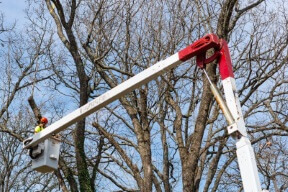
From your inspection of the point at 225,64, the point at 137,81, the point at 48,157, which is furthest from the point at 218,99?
the point at 48,157

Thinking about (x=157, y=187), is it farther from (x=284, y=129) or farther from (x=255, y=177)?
(x=255, y=177)

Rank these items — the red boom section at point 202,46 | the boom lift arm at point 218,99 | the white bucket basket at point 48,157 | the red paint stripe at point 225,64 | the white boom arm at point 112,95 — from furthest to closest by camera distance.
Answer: the white bucket basket at point 48,157
the white boom arm at point 112,95
the red boom section at point 202,46
the red paint stripe at point 225,64
the boom lift arm at point 218,99

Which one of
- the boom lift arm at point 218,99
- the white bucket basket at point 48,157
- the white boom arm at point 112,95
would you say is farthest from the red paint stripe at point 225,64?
the white bucket basket at point 48,157

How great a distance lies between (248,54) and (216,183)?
3.03 metres

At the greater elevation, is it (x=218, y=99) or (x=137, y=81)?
(x=137, y=81)

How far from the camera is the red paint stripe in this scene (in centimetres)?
362

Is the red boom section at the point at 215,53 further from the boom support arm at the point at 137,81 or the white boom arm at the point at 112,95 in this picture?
the white boom arm at the point at 112,95

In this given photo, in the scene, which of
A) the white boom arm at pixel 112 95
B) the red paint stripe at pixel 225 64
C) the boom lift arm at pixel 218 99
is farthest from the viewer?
the white boom arm at pixel 112 95

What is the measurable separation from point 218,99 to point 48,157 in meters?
2.26

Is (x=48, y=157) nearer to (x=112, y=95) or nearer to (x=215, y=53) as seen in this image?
(x=112, y=95)

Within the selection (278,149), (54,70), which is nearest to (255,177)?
(54,70)

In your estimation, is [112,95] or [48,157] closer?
[112,95]

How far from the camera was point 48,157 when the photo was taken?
490 centimetres

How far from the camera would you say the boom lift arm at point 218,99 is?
3170mm
